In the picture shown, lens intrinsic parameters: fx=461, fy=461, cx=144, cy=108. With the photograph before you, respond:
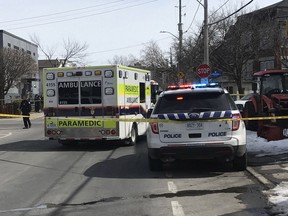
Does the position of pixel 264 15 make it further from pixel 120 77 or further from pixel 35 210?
pixel 35 210

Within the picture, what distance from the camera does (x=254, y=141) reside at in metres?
14.2

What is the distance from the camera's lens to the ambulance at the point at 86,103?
14.3m

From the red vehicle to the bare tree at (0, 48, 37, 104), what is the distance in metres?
36.5

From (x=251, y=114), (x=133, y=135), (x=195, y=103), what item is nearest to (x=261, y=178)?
(x=195, y=103)

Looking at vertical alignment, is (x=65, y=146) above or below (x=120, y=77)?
below

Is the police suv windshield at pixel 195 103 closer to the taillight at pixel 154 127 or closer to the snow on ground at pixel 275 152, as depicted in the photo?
the taillight at pixel 154 127

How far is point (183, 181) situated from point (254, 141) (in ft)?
19.6

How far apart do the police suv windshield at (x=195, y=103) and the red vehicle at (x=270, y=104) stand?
98.2 inches

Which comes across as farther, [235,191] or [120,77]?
[120,77]

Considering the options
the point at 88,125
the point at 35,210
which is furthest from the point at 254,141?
the point at 35,210


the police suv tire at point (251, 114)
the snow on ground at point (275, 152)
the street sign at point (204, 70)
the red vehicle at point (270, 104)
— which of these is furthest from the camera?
the street sign at point (204, 70)

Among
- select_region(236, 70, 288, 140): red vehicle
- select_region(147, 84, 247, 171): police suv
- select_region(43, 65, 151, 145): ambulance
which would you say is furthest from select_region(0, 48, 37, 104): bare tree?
select_region(147, 84, 247, 171): police suv

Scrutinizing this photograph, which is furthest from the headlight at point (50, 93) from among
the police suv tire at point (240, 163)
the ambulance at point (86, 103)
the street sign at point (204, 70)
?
the street sign at point (204, 70)

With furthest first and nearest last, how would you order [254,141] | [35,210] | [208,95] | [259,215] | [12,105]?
1. [12,105]
2. [254,141]
3. [208,95]
4. [35,210]
5. [259,215]
